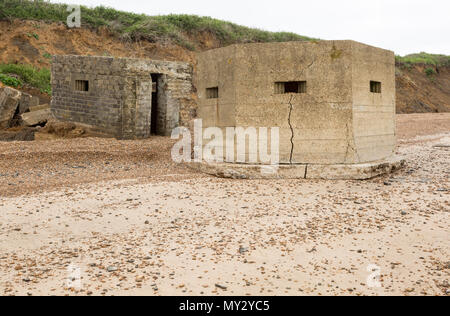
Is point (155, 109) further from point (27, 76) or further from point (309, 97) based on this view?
point (27, 76)

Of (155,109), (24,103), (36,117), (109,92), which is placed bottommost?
(36,117)

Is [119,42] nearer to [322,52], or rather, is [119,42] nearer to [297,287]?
[322,52]

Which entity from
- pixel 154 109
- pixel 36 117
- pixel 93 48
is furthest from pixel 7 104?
pixel 93 48

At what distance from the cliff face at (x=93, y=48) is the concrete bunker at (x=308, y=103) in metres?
14.8

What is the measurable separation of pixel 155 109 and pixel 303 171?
7198 mm

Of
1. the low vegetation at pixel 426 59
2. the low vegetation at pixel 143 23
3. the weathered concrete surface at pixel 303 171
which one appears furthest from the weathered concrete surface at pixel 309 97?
the low vegetation at pixel 426 59

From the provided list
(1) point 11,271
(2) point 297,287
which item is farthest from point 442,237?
(1) point 11,271

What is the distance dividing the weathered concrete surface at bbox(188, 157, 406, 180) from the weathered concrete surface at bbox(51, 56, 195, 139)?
196 inches

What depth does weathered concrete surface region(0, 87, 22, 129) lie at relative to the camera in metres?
11.4

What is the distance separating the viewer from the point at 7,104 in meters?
11.4

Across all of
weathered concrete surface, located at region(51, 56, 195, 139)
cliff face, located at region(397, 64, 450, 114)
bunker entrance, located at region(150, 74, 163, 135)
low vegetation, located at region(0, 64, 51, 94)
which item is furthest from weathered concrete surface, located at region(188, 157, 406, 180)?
cliff face, located at region(397, 64, 450, 114)

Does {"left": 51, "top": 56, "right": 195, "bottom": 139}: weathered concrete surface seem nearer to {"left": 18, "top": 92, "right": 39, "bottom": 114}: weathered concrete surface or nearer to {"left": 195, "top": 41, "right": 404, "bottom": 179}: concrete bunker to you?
{"left": 18, "top": 92, "right": 39, "bottom": 114}: weathered concrete surface
